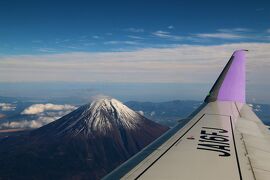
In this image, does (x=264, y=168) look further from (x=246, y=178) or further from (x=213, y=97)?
(x=213, y=97)

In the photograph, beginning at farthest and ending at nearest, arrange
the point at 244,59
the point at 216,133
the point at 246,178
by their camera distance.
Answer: the point at 244,59
the point at 216,133
the point at 246,178

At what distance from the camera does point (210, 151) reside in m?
10.0

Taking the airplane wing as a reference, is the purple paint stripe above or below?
above

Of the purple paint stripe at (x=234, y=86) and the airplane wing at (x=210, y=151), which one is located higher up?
the purple paint stripe at (x=234, y=86)

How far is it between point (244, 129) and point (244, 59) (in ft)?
32.7

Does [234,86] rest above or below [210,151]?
above

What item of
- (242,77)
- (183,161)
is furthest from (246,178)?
(242,77)

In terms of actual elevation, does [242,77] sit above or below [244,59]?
below

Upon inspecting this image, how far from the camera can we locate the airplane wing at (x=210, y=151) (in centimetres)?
797

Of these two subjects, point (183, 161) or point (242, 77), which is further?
point (242, 77)

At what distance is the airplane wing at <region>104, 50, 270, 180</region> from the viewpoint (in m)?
7.97

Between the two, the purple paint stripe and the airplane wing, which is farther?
the purple paint stripe

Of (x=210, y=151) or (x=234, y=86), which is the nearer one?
(x=210, y=151)

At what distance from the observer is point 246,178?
7707 mm
